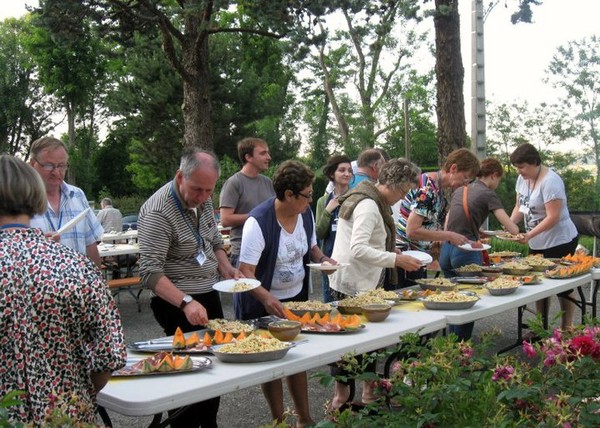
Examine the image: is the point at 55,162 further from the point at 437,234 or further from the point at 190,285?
Result: the point at 437,234

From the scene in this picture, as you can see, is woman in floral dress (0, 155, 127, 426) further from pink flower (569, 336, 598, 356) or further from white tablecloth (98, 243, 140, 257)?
white tablecloth (98, 243, 140, 257)

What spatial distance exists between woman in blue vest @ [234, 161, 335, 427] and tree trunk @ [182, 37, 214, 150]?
27.6 feet

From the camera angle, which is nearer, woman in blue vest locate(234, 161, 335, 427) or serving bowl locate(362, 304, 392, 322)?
serving bowl locate(362, 304, 392, 322)

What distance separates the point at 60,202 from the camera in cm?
346

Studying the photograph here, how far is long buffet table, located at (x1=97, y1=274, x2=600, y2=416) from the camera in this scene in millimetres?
2064

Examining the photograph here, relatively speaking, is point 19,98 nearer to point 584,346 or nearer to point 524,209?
point 524,209

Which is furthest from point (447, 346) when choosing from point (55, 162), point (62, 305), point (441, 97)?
point (441, 97)

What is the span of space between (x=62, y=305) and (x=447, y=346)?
108cm

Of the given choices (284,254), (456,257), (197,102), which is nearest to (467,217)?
(456,257)

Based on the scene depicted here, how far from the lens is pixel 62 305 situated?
1796mm

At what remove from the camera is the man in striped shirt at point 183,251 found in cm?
290

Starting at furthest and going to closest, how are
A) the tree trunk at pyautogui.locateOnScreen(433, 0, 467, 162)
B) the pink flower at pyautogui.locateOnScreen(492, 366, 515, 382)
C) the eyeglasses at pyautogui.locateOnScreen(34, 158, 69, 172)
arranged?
the tree trunk at pyautogui.locateOnScreen(433, 0, 467, 162) → the eyeglasses at pyautogui.locateOnScreen(34, 158, 69, 172) → the pink flower at pyautogui.locateOnScreen(492, 366, 515, 382)

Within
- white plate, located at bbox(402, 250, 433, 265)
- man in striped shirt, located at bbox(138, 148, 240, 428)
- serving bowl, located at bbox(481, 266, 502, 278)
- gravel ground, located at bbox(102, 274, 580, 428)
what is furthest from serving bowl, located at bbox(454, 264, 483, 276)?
man in striped shirt, located at bbox(138, 148, 240, 428)

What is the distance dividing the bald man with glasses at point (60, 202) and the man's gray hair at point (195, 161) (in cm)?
65
